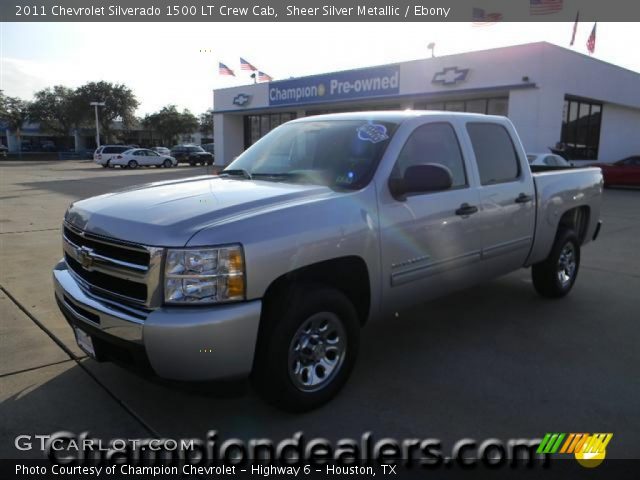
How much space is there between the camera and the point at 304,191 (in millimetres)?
3490

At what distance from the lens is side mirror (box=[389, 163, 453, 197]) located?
11.9ft

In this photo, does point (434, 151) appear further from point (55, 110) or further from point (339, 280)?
point (55, 110)

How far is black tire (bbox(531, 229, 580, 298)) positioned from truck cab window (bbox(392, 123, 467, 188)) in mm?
1992

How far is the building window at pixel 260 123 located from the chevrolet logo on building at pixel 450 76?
12599 millimetres

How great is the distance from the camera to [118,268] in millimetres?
3041

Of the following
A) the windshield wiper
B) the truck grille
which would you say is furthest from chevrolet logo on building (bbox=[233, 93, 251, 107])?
the truck grille

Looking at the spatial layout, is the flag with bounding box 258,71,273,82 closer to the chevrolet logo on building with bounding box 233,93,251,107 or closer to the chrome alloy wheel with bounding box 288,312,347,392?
the chevrolet logo on building with bounding box 233,93,251,107

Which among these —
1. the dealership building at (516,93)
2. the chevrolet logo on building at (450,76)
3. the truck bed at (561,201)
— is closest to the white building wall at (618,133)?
the dealership building at (516,93)

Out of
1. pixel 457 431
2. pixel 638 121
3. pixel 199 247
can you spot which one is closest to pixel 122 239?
pixel 199 247

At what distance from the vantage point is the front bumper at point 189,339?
8.97 feet

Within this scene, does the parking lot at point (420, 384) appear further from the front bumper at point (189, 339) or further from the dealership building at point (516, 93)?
the dealership building at point (516, 93)

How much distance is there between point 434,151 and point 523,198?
131 centimetres
